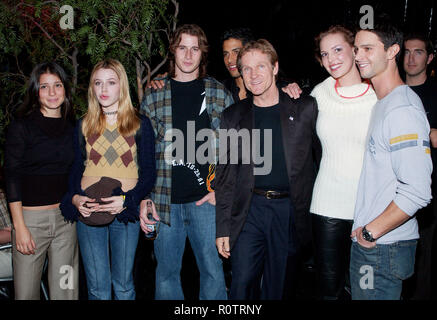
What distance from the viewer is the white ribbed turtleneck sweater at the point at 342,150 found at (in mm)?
2363

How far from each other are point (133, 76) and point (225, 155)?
1.83 m

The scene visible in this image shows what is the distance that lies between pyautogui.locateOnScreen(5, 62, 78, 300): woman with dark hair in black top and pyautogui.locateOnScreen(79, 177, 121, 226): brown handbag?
0.80 feet

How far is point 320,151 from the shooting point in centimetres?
267

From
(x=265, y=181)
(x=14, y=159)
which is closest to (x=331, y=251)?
(x=265, y=181)

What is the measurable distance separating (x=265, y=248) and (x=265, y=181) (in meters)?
0.49

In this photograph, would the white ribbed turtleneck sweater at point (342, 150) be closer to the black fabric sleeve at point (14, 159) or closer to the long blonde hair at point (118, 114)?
the long blonde hair at point (118, 114)

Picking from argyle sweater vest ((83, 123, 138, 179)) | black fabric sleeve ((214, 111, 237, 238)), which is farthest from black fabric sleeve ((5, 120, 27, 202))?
black fabric sleeve ((214, 111, 237, 238))

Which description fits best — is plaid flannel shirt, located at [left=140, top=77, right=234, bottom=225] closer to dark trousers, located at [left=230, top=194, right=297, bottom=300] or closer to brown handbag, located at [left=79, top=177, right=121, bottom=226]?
brown handbag, located at [left=79, top=177, right=121, bottom=226]

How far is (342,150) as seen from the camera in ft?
7.86

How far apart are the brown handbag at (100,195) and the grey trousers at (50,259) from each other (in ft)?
0.81

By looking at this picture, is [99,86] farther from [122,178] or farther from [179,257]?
[179,257]

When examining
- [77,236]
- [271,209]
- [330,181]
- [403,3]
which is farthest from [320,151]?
[403,3]

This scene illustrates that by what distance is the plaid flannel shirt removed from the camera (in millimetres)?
2795

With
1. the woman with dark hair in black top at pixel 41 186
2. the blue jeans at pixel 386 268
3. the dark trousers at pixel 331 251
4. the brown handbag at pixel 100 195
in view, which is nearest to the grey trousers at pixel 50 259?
the woman with dark hair in black top at pixel 41 186
